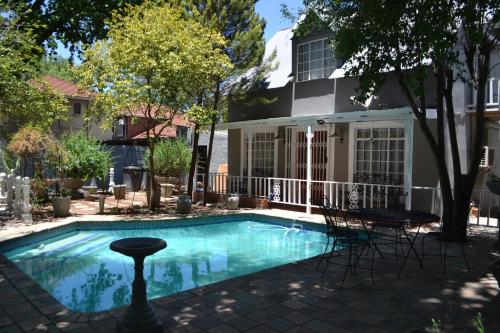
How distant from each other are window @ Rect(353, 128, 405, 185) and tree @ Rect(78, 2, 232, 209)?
505 centimetres

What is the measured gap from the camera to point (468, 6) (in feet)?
20.0

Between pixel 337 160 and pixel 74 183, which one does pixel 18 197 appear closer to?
pixel 74 183

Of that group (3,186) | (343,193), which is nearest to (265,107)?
(343,193)

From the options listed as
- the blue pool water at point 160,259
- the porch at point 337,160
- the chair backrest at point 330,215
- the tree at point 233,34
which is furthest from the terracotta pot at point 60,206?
the chair backrest at point 330,215

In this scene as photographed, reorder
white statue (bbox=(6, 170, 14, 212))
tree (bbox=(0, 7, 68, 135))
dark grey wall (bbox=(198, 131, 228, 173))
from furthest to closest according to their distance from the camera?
dark grey wall (bbox=(198, 131, 228, 173)) < white statue (bbox=(6, 170, 14, 212)) < tree (bbox=(0, 7, 68, 135))

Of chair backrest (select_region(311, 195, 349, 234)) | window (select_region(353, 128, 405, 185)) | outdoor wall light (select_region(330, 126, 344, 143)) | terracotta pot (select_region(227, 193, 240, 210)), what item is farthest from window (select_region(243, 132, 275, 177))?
chair backrest (select_region(311, 195, 349, 234))

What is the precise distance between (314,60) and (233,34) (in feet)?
9.21

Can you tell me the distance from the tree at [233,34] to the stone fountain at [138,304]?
29.4 ft

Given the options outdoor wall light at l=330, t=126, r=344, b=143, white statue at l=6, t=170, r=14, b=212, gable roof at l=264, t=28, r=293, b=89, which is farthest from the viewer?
gable roof at l=264, t=28, r=293, b=89

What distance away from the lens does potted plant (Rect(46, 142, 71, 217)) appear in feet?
37.4

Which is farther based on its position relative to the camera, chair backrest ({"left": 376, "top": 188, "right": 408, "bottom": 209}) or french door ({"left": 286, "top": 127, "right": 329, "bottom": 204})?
french door ({"left": 286, "top": 127, "right": 329, "bottom": 204})

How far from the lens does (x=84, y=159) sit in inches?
627

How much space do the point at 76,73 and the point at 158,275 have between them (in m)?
6.82

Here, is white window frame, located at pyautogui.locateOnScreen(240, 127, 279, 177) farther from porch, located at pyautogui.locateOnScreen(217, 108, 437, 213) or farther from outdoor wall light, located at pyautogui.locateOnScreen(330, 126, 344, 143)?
outdoor wall light, located at pyautogui.locateOnScreen(330, 126, 344, 143)
